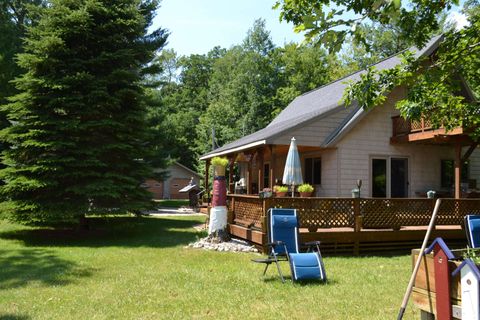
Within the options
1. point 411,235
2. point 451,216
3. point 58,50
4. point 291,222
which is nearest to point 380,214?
point 411,235

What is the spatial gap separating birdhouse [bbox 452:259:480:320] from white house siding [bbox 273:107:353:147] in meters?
10.8

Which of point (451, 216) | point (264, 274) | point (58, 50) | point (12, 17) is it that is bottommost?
point (264, 274)

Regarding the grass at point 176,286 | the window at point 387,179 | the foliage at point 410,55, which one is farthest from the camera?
the window at point 387,179

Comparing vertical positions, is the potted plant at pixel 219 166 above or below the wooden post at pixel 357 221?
above

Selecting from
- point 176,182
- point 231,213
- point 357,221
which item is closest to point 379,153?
point 357,221

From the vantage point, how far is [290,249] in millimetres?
7949

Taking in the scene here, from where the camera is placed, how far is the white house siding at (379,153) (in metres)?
14.7

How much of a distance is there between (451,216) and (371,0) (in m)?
8.80

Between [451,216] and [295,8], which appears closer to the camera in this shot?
[295,8]

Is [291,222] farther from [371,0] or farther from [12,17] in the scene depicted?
[12,17]

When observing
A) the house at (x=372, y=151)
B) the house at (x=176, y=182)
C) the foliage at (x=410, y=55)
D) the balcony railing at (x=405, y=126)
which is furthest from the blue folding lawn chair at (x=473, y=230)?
the house at (x=176, y=182)

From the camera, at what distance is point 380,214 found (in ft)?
35.7

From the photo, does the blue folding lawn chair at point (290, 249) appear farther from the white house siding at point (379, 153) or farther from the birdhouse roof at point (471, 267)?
the white house siding at point (379, 153)

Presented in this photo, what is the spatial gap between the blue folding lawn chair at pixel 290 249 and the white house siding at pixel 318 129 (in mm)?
6189
